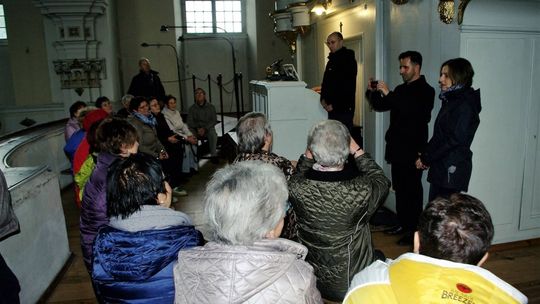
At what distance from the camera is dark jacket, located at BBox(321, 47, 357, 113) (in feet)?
12.8

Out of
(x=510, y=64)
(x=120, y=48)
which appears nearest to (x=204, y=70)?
(x=120, y=48)

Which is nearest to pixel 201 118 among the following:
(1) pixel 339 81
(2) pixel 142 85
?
(2) pixel 142 85

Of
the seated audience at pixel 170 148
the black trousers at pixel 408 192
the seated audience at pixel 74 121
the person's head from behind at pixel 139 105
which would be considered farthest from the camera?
the seated audience at pixel 170 148

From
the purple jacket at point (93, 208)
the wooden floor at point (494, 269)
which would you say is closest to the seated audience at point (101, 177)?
the purple jacket at point (93, 208)

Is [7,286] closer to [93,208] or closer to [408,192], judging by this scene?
[93,208]

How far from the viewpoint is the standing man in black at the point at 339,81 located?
12.8ft

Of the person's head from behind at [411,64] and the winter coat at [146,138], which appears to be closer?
the person's head from behind at [411,64]

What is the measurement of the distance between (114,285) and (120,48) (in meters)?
9.84

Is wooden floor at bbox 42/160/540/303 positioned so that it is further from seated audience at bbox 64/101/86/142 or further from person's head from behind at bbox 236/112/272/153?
person's head from behind at bbox 236/112/272/153

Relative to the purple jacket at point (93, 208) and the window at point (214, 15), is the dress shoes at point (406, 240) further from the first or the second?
the window at point (214, 15)

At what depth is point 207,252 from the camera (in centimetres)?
110

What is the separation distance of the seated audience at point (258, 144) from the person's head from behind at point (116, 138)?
0.56 metres

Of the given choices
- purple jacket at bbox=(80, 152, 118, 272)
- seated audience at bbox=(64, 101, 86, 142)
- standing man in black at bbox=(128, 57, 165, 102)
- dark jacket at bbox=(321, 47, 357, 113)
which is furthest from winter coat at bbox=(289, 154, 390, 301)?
standing man in black at bbox=(128, 57, 165, 102)

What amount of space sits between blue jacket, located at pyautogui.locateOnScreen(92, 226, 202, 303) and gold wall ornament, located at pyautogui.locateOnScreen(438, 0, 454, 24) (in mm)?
2492
